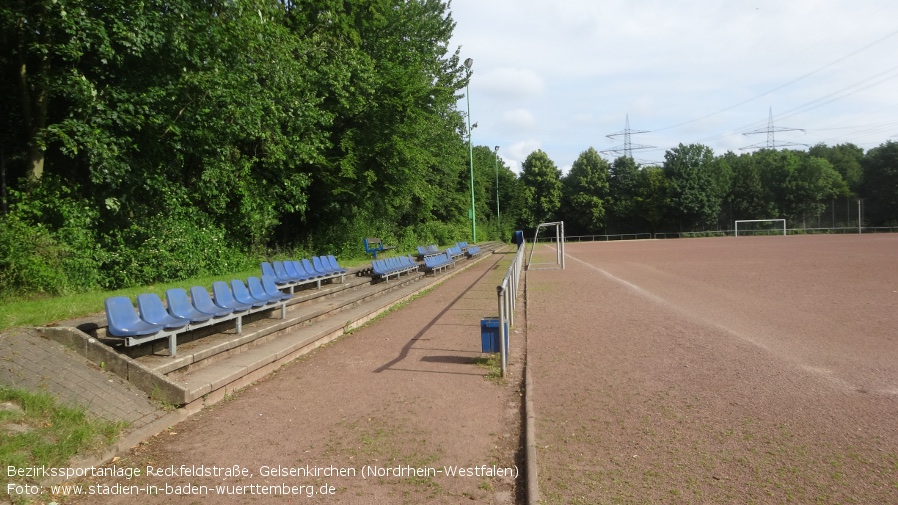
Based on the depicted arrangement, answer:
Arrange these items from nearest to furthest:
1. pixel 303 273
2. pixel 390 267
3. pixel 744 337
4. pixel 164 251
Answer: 1. pixel 744 337
2. pixel 164 251
3. pixel 303 273
4. pixel 390 267

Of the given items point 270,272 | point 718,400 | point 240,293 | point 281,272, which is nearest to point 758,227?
point 281,272

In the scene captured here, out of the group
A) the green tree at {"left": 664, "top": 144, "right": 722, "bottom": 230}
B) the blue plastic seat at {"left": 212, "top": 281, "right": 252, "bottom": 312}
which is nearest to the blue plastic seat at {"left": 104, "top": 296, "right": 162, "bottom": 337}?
the blue plastic seat at {"left": 212, "top": 281, "right": 252, "bottom": 312}

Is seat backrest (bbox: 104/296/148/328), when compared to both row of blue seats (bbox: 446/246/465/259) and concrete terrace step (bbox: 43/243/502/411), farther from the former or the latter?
row of blue seats (bbox: 446/246/465/259)

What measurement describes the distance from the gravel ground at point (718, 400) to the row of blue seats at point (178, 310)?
4253 millimetres

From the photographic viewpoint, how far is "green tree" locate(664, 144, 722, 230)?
6669cm

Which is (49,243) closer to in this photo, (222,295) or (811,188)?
(222,295)

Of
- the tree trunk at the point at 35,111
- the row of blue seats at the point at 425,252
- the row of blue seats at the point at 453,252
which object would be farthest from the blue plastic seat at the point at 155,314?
the row of blue seats at the point at 453,252

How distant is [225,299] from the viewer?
819cm

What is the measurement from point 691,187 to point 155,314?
69.0 m

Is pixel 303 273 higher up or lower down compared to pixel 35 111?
lower down

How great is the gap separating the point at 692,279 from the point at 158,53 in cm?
1631

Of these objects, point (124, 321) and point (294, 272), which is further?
point (294, 272)

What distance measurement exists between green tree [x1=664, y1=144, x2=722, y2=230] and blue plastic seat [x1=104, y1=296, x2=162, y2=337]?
224ft

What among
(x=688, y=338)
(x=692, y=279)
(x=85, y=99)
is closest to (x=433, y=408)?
(x=688, y=338)
